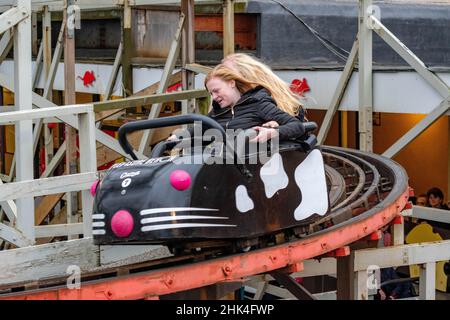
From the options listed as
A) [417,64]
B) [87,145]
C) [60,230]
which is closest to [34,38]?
[60,230]

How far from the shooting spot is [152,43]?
1300 centimetres

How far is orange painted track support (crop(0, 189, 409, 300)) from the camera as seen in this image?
16.6 feet

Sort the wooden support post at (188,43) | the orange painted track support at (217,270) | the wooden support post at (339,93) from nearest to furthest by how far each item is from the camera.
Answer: the orange painted track support at (217,270) < the wooden support post at (339,93) < the wooden support post at (188,43)

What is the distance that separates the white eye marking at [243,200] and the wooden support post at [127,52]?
6.62 meters

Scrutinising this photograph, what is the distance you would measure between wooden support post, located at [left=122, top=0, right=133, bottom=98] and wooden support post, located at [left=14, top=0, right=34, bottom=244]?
4.50 meters

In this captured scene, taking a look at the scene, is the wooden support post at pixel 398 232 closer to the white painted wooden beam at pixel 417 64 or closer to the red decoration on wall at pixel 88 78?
the white painted wooden beam at pixel 417 64


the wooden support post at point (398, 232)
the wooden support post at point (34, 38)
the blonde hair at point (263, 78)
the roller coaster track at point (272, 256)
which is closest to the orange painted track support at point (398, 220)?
the wooden support post at point (398, 232)

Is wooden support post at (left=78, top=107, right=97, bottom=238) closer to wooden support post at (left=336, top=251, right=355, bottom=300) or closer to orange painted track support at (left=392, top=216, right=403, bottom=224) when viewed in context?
wooden support post at (left=336, top=251, right=355, bottom=300)

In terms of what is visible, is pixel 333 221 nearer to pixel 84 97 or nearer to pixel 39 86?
pixel 39 86

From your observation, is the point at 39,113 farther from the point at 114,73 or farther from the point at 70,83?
the point at 114,73

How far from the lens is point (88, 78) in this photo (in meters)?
13.3

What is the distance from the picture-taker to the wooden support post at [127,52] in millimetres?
12264

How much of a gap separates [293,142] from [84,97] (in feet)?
30.8

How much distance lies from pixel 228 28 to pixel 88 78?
2893mm
